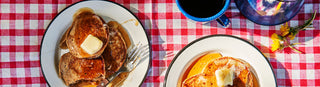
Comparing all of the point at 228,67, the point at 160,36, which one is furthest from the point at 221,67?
the point at 160,36

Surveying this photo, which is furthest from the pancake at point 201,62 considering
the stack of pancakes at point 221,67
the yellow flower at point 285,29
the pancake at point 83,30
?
the pancake at point 83,30

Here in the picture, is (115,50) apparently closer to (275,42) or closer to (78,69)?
(78,69)

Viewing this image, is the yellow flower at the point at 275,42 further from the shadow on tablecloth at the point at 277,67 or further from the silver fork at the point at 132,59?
the silver fork at the point at 132,59

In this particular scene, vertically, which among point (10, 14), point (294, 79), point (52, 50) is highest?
point (10, 14)

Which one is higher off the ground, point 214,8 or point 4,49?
point 214,8

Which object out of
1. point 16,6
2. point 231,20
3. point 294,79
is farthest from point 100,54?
point 294,79

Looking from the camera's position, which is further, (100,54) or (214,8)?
(100,54)

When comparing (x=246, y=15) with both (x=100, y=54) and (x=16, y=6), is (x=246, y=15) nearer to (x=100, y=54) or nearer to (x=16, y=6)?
(x=100, y=54)
